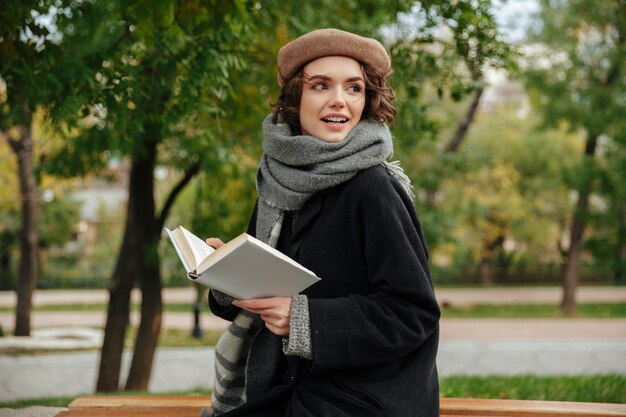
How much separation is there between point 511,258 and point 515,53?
30.8m

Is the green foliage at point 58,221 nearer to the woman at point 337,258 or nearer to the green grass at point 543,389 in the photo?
the green grass at point 543,389

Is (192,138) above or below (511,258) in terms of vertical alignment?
above

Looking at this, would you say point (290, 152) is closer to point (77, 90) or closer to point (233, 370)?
point (233, 370)

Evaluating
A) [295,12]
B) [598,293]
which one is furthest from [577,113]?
[598,293]

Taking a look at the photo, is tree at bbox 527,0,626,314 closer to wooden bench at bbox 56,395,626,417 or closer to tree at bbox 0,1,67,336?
tree at bbox 0,1,67,336

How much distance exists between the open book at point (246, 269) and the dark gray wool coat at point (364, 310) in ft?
0.41

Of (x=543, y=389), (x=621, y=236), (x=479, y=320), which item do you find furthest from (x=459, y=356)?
(x=621, y=236)

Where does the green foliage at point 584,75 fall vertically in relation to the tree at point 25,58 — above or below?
above

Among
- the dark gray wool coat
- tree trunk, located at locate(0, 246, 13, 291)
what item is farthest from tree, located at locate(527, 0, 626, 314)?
tree trunk, located at locate(0, 246, 13, 291)

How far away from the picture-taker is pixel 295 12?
279 inches

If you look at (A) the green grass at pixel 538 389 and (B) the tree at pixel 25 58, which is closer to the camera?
(B) the tree at pixel 25 58

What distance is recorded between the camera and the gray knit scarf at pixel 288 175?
7.09 feet

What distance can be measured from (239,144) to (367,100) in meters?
6.15

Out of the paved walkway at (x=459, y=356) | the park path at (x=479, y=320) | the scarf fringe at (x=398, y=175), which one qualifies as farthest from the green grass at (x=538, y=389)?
the park path at (x=479, y=320)
